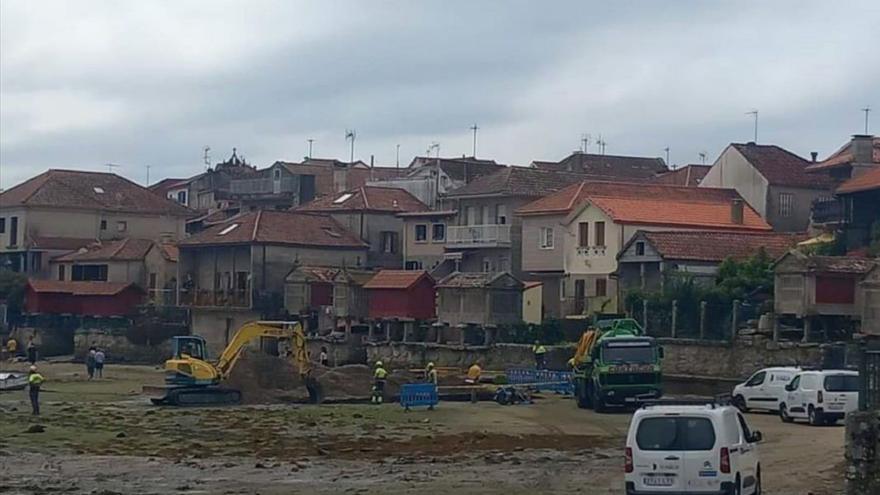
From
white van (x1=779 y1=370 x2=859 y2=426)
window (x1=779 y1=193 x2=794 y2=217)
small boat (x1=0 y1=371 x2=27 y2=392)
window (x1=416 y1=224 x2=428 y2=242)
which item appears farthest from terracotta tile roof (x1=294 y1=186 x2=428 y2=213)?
white van (x1=779 y1=370 x2=859 y2=426)

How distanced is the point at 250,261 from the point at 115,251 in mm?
13145

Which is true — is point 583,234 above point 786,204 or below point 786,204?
below

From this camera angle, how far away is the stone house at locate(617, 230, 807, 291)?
6406cm

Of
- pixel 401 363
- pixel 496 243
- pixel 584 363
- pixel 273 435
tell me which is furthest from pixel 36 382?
pixel 496 243

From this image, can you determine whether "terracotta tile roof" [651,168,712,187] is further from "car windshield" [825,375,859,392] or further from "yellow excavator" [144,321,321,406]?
"car windshield" [825,375,859,392]

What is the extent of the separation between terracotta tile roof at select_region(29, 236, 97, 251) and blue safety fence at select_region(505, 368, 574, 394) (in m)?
49.5

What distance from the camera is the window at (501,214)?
82000 mm

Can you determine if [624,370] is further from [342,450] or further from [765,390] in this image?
[342,450]

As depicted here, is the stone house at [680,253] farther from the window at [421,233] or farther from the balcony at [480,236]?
the window at [421,233]

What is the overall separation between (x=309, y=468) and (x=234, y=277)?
5675 cm

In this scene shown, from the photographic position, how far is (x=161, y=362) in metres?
85.6

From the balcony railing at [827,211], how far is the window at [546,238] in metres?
13.3

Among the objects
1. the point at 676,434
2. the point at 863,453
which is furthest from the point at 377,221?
the point at 863,453

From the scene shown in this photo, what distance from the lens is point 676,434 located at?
22.2 metres
